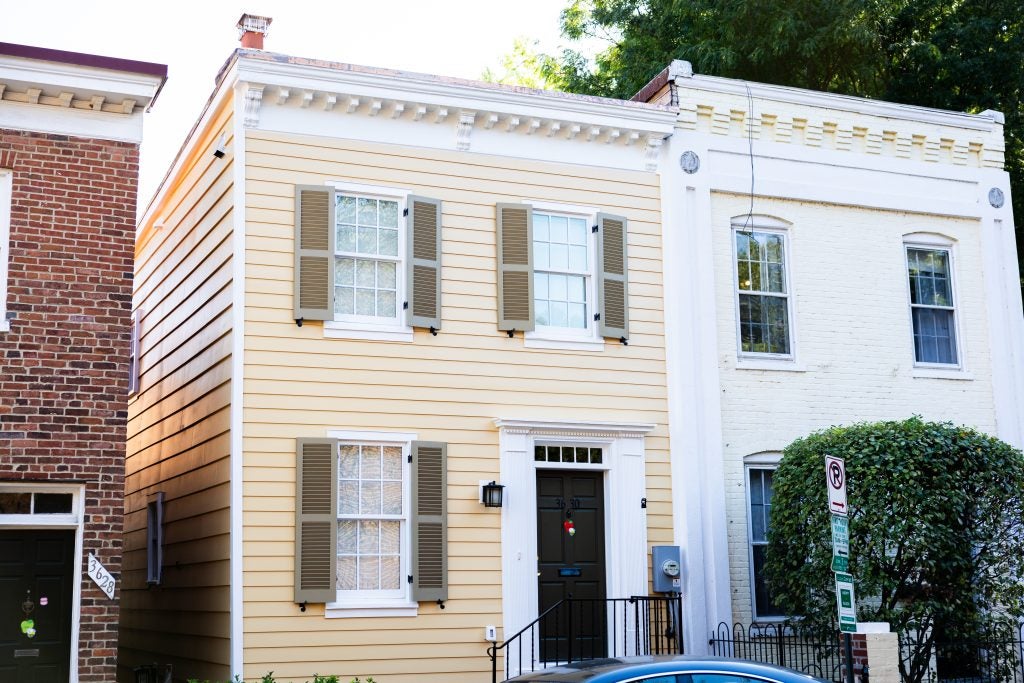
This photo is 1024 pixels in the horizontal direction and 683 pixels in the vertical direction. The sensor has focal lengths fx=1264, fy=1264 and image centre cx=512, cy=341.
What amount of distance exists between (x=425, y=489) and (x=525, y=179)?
426 centimetres

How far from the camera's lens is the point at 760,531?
16.7 meters

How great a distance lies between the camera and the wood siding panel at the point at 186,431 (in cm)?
1473

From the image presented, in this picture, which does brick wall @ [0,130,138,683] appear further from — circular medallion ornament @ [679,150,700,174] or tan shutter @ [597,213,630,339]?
circular medallion ornament @ [679,150,700,174]

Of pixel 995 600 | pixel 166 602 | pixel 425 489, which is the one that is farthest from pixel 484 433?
pixel 995 600

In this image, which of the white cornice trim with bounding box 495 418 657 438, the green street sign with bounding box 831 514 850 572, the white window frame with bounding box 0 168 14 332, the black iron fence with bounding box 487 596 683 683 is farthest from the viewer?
the white cornice trim with bounding box 495 418 657 438

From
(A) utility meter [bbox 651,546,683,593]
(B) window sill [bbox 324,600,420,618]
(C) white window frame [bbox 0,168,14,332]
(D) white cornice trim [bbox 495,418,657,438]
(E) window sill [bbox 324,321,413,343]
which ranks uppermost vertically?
(C) white window frame [bbox 0,168,14,332]

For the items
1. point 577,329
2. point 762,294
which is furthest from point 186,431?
point 762,294

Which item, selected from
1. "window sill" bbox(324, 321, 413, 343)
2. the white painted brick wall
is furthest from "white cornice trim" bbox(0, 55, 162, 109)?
the white painted brick wall

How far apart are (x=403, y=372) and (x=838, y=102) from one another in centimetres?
773

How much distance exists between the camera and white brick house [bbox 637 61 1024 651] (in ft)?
53.9

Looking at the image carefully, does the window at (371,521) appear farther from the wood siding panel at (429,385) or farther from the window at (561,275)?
the window at (561,275)

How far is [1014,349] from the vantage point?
61.0 feet

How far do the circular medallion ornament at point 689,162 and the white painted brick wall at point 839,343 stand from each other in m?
0.61

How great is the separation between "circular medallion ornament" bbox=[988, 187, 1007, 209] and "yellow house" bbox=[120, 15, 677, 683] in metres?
5.61
